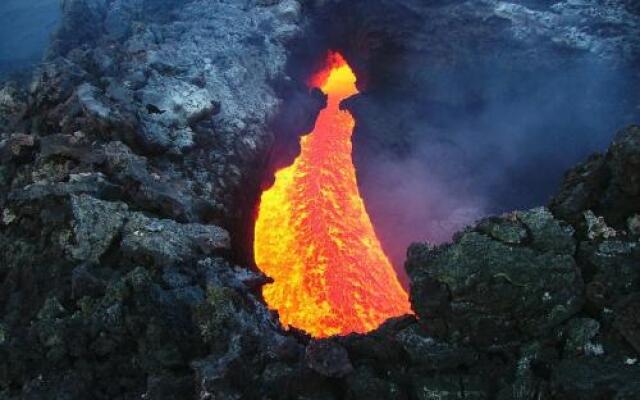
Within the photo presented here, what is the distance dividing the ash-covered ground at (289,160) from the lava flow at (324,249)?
75 centimetres

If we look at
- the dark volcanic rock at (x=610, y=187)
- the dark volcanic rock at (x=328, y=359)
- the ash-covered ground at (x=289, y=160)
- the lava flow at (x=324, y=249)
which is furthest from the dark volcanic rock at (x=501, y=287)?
the lava flow at (x=324, y=249)

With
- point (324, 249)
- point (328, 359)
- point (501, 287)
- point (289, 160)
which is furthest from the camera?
point (289, 160)

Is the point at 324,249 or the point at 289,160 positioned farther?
the point at 289,160

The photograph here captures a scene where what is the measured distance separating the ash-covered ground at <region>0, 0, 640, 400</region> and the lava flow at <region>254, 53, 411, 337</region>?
2.45 ft

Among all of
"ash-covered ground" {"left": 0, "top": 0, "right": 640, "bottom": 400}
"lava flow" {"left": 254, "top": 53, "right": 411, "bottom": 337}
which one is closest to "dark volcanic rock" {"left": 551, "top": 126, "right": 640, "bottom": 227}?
"ash-covered ground" {"left": 0, "top": 0, "right": 640, "bottom": 400}

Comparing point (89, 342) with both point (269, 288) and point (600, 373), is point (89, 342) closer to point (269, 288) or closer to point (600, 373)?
point (269, 288)

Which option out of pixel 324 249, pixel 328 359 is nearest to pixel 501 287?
pixel 328 359

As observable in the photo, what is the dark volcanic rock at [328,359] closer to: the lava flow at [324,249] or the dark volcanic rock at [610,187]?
the dark volcanic rock at [610,187]

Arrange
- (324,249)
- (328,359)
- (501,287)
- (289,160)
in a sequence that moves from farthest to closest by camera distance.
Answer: (289,160) < (324,249) < (328,359) < (501,287)

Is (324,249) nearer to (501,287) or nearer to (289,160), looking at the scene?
(289,160)

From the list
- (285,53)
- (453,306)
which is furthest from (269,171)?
(453,306)

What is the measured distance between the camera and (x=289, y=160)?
2066cm

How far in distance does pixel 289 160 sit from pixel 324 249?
16.7ft

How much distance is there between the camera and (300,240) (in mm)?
17141
